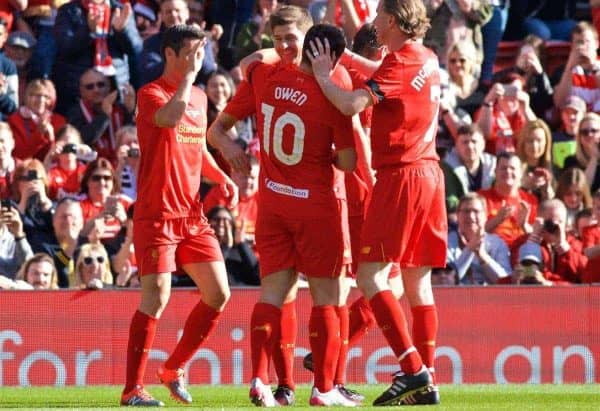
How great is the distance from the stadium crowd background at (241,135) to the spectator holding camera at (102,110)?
15mm

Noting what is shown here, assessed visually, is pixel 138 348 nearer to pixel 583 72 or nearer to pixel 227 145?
pixel 227 145

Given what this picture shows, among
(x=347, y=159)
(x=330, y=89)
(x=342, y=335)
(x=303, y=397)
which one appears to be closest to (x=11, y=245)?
(x=303, y=397)

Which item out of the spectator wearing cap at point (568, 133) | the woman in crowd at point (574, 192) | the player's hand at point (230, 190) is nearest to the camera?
the player's hand at point (230, 190)

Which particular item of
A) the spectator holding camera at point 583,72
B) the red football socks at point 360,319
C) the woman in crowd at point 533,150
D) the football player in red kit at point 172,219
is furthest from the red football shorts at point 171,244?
the spectator holding camera at point 583,72

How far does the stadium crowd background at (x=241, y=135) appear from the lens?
15.1 meters

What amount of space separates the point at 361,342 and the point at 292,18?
3807 millimetres

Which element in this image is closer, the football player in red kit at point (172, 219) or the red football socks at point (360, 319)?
the football player in red kit at point (172, 219)

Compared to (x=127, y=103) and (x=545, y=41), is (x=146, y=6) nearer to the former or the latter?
(x=127, y=103)

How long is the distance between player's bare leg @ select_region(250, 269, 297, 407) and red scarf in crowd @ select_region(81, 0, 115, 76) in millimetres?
7871

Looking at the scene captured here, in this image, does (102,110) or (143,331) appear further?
(102,110)

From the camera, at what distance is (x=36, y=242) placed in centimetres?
1553

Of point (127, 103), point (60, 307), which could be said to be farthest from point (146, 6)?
point (60, 307)

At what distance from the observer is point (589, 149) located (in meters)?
17.1

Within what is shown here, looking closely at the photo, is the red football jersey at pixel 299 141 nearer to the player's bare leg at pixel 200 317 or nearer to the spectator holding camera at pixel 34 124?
the player's bare leg at pixel 200 317
